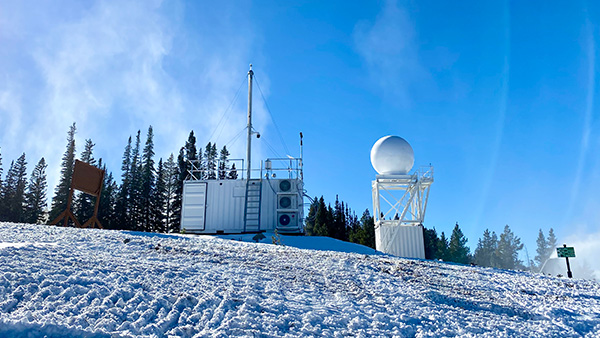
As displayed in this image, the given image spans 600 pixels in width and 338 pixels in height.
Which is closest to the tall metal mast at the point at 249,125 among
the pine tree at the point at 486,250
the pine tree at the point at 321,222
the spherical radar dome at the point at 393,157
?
the spherical radar dome at the point at 393,157

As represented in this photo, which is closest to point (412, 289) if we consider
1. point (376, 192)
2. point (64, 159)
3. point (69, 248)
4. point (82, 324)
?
point (82, 324)

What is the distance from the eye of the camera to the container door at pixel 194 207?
2109cm

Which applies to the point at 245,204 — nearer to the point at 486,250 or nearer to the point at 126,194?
the point at 126,194

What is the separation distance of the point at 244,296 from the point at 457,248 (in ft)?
195

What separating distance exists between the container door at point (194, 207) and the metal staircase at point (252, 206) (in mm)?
2126

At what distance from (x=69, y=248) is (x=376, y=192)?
1722 centimetres

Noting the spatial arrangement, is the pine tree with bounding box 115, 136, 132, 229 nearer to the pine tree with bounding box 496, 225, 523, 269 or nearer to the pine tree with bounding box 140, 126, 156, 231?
the pine tree with bounding box 140, 126, 156, 231

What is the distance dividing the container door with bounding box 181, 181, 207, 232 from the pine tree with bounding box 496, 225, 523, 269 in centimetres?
5615

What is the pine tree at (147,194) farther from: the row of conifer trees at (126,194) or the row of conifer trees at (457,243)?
the row of conifer trees at (457,243)

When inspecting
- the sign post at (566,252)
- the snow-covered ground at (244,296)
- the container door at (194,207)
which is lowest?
the snow-covered ground at (244,296)

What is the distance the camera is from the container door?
21.1 metres

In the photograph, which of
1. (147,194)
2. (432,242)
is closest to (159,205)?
(147,194)

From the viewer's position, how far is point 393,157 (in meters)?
23.3

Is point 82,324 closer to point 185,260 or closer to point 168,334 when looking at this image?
point 168,334
